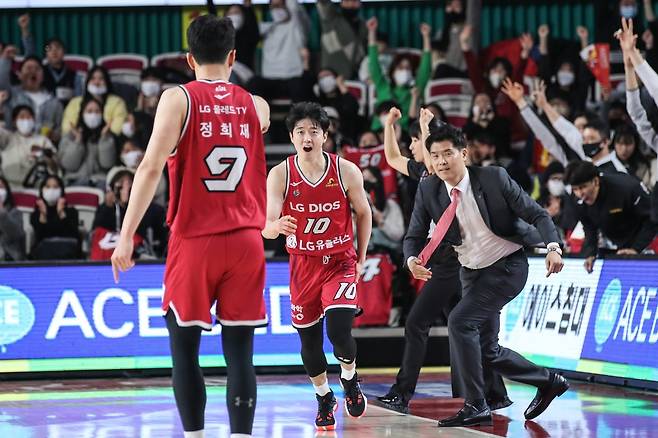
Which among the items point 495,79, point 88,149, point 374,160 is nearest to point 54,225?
point 88,149

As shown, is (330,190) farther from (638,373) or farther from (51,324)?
(51,324)

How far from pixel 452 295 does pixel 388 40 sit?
29.9 feet

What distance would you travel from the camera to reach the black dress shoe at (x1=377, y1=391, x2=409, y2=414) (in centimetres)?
896

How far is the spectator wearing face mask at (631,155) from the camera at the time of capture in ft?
39.6

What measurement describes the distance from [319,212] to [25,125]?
7637 millimetres

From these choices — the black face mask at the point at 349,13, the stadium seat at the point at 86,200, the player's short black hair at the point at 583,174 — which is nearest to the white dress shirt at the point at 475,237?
the player's short black hair at the point at 583,174

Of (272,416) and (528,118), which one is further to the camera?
(528,118)

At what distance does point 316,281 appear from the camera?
8250 mm

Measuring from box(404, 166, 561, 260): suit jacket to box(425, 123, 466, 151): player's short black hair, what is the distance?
0.82ft

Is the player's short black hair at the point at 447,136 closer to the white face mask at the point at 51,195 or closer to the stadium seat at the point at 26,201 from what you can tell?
the white face mask at the point at 51,195

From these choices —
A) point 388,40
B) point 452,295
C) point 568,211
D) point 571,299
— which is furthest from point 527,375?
point 388,40

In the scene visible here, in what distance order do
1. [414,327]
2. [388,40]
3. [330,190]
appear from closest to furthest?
[330,190], [414,327], [388,40]

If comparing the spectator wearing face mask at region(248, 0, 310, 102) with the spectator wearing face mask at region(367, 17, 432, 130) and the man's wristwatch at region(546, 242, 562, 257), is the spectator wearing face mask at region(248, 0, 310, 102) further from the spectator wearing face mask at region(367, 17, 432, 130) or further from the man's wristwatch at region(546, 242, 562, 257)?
the man's wristwatch at region(546, 242, 562, 257)

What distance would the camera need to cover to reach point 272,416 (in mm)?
8648
